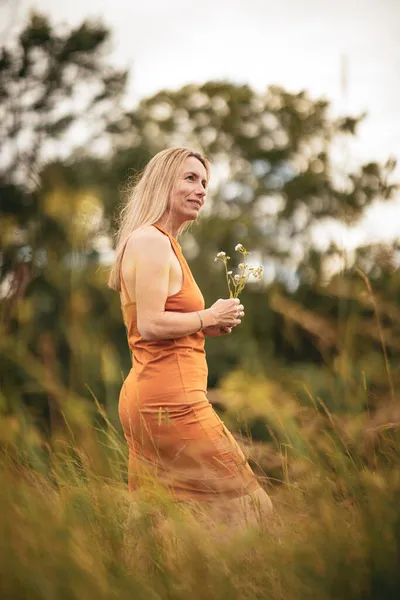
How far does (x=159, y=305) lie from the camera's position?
2.29 metres

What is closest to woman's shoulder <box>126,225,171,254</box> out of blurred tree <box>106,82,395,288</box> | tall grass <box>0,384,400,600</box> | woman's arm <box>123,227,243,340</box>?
woman's arm <box>123,227,243,340</box>

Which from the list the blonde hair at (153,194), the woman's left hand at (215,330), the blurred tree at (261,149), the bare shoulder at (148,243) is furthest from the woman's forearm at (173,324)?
the blurred tree at (261,149)

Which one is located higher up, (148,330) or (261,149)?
(261,149)

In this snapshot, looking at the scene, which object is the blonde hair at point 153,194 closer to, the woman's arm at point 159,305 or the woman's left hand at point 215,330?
the woman's arm at point 159,305

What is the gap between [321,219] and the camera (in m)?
18.5

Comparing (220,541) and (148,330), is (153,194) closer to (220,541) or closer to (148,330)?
(148,330)

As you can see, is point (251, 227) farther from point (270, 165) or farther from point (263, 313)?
point (263, 313)

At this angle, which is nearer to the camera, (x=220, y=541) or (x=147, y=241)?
(x=220, y=541)

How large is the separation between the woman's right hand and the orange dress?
115 millimetres

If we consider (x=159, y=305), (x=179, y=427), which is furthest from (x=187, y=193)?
(x=179, y=427)

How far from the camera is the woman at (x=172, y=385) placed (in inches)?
86.9

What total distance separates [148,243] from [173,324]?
295mm

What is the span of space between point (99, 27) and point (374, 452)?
13870 mm

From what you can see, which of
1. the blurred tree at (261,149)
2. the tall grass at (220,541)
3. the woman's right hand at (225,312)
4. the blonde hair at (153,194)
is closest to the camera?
the tall grass at (220,541)
